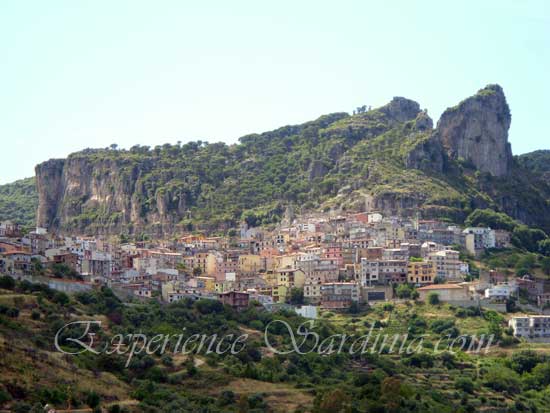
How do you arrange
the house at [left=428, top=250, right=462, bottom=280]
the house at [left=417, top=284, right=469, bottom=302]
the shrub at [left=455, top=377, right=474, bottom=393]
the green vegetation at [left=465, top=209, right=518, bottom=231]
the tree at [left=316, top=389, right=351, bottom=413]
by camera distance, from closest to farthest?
the tree at [left=316, top=389, right=351, bottom=413], the shrub at [left=455, top=377, right=474, bottom=393], the house at [left=417, top=284, right=469, bottom=302], the house at [left=428, top=250, right=462, bottom=280], the green vegetation at [left=465, top=209, right=518, bottom=231]

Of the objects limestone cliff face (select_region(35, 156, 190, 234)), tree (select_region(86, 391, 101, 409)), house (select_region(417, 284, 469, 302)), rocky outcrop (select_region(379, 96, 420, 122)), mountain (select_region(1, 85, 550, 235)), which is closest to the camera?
tree (select_region(86, 391, 101, 409))

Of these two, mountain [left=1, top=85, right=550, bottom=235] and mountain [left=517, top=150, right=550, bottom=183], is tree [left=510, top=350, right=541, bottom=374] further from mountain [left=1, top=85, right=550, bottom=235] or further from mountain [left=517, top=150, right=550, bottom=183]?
mountain [left=517, top=150, right=550, bottom=183]

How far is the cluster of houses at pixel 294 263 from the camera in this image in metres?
80.1

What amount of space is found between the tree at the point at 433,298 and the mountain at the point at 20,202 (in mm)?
58064

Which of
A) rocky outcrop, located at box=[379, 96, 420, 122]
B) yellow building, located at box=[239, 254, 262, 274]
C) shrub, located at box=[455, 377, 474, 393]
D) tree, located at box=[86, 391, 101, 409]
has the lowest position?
shrub, located at box=[455, 377, 474, 393]

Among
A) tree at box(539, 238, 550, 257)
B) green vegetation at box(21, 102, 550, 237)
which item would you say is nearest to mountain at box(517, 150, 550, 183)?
green vegetation at box(21, 102, 550, 237)

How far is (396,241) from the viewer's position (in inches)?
3844

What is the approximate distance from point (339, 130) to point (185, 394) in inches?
3086

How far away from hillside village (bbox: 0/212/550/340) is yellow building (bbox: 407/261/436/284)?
7 cm

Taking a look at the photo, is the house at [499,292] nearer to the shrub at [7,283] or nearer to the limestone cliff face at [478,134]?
the shrub at [7,283]

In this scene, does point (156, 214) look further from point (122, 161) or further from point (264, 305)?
point (264, 305)

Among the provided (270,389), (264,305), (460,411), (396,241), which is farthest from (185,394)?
(396,241)

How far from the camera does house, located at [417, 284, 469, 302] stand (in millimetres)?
83500

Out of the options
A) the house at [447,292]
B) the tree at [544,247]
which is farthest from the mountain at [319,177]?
the house at [447,292]
